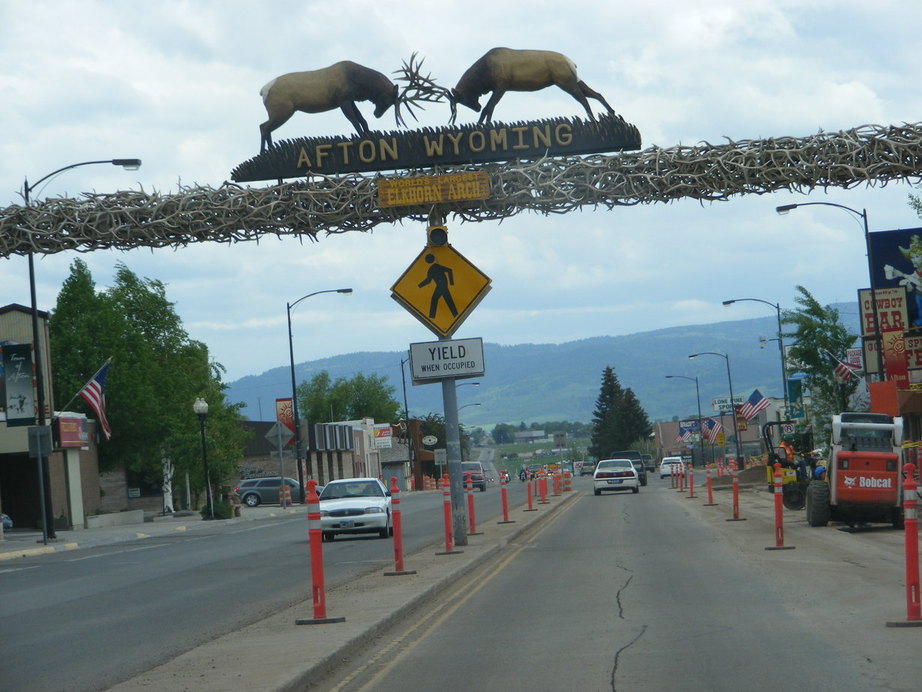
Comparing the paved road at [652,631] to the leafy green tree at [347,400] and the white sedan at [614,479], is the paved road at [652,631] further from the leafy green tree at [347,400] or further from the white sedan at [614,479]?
the leafy green tree at [347,400]

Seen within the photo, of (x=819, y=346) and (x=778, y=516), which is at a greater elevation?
(x=819, y=346)

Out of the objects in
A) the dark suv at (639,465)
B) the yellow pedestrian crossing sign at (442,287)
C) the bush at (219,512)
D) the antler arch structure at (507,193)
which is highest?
the antler arch structure at (507,193)

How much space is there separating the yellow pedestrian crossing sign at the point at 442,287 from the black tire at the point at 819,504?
9.00 metres

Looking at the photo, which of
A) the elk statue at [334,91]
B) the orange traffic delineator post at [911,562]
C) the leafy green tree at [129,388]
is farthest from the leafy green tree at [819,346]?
the orange traffic delineator post at [911,562]

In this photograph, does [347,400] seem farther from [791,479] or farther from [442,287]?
[442,287]

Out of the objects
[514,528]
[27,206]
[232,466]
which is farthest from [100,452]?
[27,206]

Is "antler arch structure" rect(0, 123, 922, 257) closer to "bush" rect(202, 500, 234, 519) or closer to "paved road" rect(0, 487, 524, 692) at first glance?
"paved road" rect(0, 487, 524, 692)

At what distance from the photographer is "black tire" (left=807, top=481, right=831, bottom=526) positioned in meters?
24.0

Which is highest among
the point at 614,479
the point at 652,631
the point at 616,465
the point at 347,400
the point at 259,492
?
the point at 347,400

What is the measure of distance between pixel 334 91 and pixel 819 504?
12.5m

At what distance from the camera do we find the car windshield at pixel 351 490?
2922 centimetres

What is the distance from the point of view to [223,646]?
1087 centimetres

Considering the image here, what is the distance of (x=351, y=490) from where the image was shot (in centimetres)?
2942

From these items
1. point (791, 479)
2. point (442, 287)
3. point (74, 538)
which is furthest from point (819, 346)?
point (442, 287)
